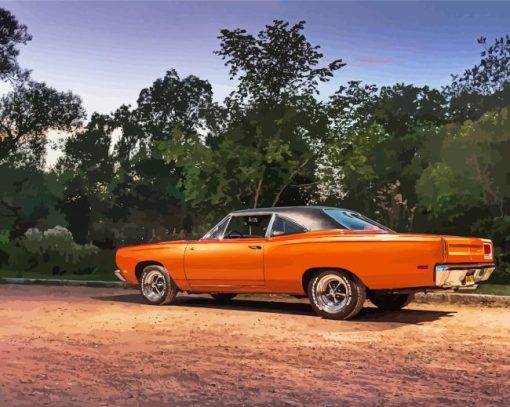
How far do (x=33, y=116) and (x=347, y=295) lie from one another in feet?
134

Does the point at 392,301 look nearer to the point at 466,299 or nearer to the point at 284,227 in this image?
the point at 466,299

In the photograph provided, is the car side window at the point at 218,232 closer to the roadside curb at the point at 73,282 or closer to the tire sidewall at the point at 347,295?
the tire sidewall at the point at 347,295

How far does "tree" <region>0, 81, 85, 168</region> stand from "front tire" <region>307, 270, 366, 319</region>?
1568 inches

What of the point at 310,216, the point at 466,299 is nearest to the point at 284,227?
the point at 310,216

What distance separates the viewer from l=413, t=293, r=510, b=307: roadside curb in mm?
12276

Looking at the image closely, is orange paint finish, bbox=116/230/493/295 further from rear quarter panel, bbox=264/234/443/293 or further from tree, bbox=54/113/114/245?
tree, bbox=54/113/114/245

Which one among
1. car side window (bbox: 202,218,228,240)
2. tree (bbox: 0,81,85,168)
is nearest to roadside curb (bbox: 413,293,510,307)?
car side window (bbox: 202,218,228,240)

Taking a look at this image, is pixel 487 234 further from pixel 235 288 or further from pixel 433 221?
pixel 235 288

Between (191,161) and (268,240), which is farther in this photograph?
(191,161)

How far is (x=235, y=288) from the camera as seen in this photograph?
11.4m

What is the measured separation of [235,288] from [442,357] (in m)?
4.58

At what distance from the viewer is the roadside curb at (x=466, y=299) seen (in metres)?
12.3

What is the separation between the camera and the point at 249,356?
741cm

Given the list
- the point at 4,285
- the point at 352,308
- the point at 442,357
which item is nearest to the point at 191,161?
the point at 4,285
